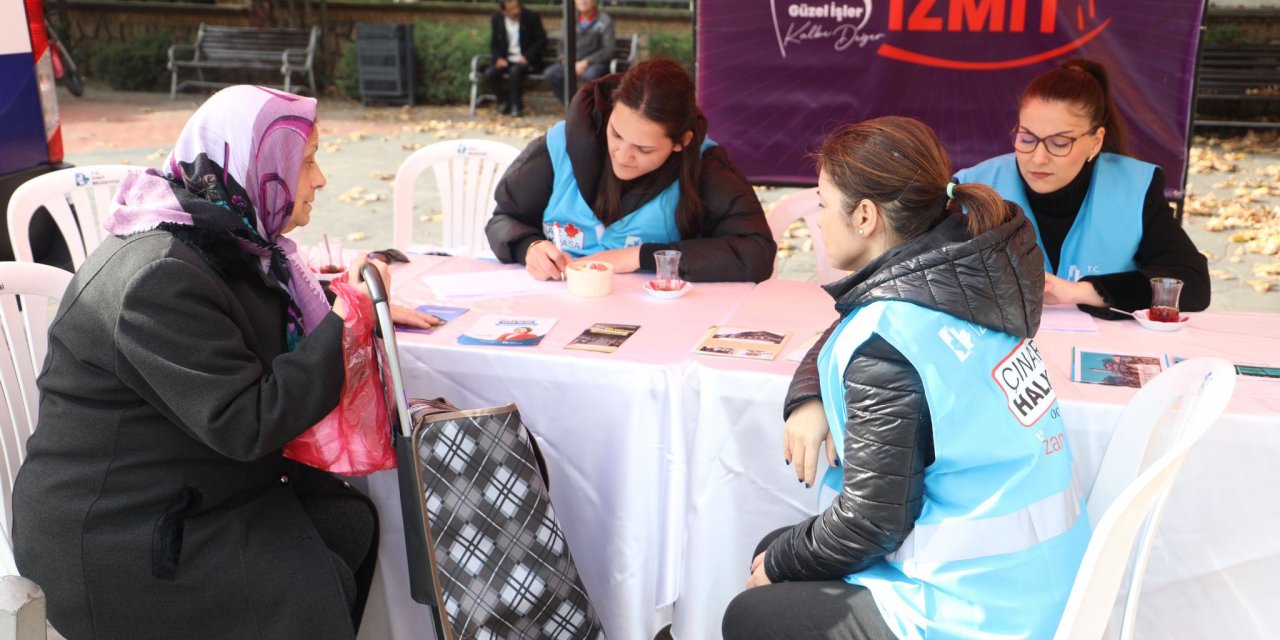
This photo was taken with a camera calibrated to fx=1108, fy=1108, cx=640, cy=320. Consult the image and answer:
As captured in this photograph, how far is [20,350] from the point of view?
2.58m

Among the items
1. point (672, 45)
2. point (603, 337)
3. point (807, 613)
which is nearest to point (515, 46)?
point (672, 45)

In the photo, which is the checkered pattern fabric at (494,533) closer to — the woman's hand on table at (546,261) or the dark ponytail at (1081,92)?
the woman's hand on table at (546,261)

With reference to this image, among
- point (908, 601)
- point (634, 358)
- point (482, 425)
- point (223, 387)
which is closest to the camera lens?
point (908, 601)

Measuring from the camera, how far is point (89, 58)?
50.9 ft

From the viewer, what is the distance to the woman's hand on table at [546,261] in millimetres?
3180

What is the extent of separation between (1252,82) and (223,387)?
10.4 metres

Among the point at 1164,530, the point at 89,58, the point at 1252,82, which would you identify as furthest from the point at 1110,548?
the point at 89,58

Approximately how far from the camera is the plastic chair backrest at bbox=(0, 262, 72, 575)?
99.0 inches

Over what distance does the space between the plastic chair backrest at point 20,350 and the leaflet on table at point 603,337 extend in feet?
3.93

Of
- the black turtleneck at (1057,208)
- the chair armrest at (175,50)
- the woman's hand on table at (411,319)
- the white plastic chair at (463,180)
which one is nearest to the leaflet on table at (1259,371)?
the black turtleneck at (1057,208)

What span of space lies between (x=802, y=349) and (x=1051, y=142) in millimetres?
1056

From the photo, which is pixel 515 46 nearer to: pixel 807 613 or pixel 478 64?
pixel 478 64

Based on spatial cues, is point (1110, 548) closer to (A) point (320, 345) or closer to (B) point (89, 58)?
(A) point (320, 345)

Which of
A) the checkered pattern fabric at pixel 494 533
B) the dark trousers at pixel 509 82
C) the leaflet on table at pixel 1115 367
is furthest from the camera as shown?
the dark trousers at pixel 509 82
